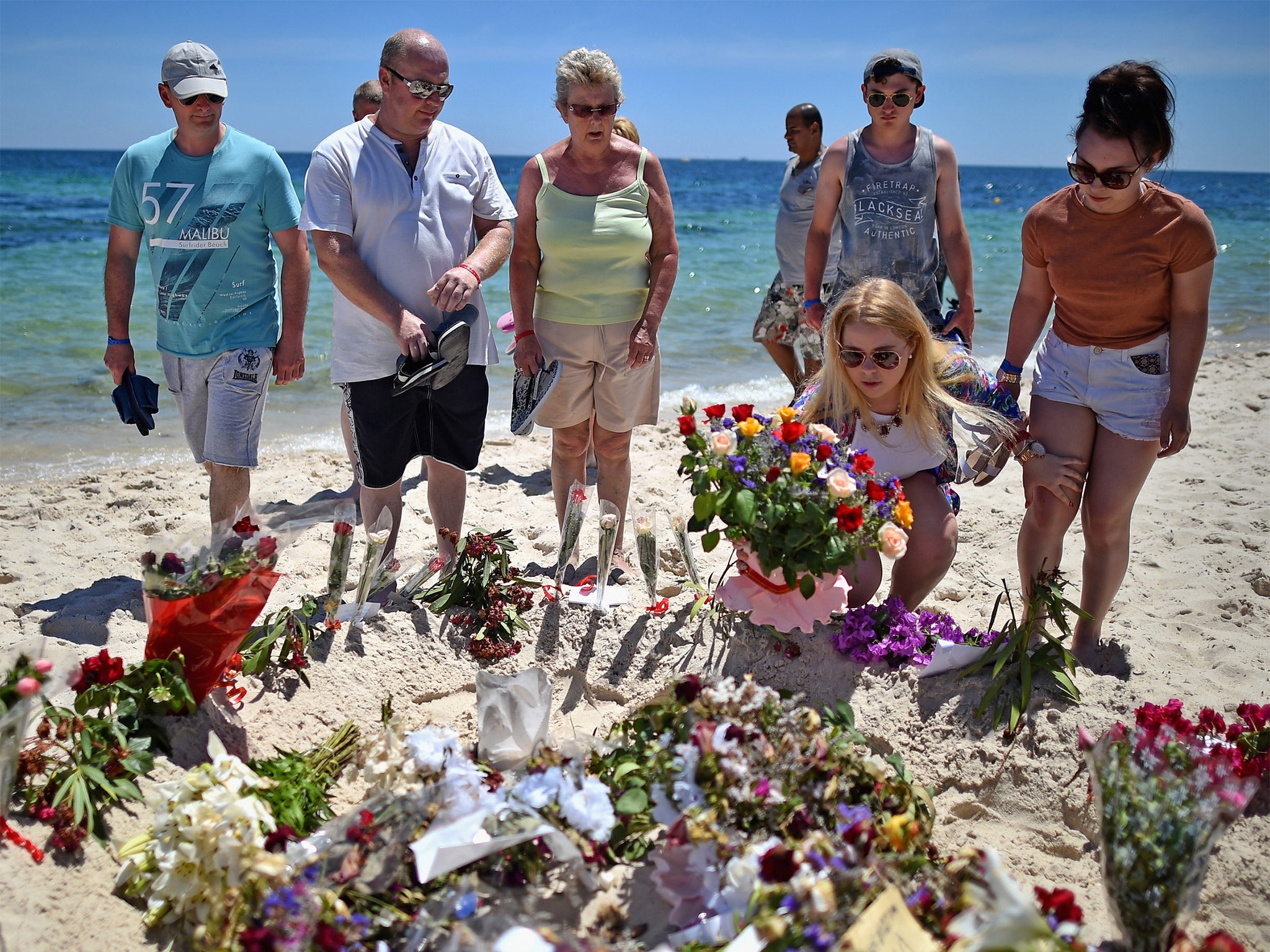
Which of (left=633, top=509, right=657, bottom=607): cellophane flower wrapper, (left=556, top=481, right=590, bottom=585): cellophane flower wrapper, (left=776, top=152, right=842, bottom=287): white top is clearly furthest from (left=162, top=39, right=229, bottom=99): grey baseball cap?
(left=776, top=152, right=842, bottom=287): white top

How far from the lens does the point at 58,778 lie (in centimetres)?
242

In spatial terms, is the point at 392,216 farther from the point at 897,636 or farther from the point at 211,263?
the point at 897,636

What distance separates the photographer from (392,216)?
3.62 meters

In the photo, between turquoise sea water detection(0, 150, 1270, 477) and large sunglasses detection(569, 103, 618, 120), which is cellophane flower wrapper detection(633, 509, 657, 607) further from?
turquoise sea water detection(0, 150, 1270, 477)

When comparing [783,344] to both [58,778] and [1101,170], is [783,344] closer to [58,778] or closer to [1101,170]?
[1101,170]

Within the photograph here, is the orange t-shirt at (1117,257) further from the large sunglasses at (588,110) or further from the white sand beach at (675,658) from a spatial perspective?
the large sunglasses at (588,110)

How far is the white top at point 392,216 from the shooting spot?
3.53 m

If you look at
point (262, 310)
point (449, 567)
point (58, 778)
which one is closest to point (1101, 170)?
point (449, 567)

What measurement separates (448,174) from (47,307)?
930cm

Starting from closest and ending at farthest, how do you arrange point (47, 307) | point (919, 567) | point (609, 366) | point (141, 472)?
point (919, 567)
point (609, 366)
point (141, 472)
point (47, 307)

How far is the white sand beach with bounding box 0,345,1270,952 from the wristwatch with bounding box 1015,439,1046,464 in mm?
793

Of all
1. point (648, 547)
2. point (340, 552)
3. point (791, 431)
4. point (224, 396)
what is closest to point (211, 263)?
point (224, 396)

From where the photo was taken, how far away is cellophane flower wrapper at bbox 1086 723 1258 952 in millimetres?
1888

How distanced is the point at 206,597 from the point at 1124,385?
2.95m
